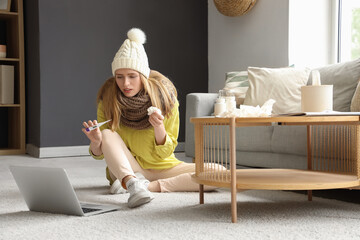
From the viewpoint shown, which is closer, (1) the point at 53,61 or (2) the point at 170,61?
(1) the point at 53,61

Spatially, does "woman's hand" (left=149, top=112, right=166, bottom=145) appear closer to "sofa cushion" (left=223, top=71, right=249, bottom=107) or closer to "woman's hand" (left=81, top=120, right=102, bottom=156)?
"woman's hand" (left=81, top=120, right=102, bottom=156)

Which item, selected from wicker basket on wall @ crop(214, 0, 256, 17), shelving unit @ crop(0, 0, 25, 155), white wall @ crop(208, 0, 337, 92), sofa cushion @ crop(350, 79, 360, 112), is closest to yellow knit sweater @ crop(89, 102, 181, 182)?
sofa cushion @ crop(350, 79, 360, 112)

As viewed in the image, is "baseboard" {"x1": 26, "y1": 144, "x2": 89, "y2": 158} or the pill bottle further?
"baseboard" {"x1": 26, "y1": 144, "x2": 89, "y2": 158}

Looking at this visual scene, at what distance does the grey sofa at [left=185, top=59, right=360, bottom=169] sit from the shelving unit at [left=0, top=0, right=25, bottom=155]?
8.24 ft

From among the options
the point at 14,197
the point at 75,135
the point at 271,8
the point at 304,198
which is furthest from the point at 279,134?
the point at 75,135

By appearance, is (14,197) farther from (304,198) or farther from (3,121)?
(3,121)

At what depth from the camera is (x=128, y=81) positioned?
88.0 inches

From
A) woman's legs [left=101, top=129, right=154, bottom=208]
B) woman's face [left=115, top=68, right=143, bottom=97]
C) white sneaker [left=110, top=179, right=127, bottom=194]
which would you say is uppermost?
woman's face [left=115, top=68, right=143, bottom=97]

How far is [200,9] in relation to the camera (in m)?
5.04

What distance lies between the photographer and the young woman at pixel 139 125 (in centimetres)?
222

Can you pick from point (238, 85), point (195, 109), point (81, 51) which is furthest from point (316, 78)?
point (81, 51)

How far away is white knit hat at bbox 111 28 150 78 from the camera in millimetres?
2225

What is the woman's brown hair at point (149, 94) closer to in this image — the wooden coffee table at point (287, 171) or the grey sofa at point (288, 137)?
the wooden coffee table at point (287, 171)

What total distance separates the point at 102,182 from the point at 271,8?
7.11 feet
